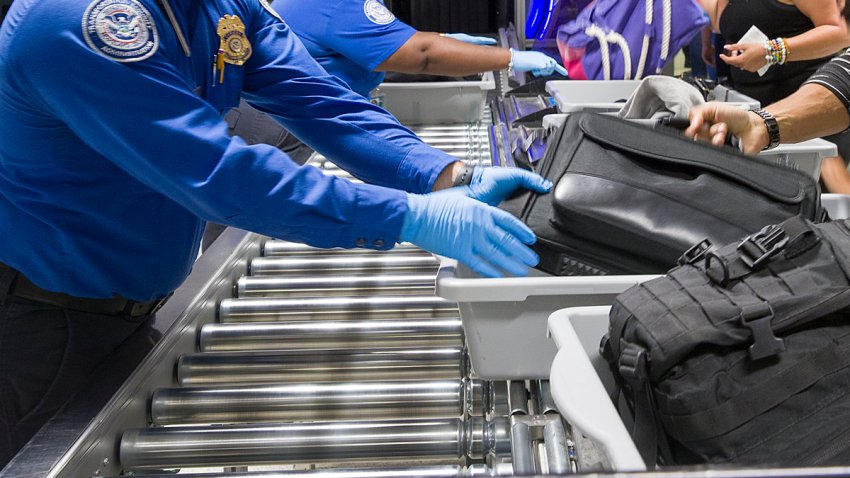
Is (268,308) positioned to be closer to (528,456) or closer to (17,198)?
(17,198)

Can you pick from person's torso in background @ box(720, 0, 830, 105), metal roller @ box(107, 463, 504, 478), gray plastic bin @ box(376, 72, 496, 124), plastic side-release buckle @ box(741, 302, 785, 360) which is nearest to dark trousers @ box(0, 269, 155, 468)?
metal roller @ box(107, 463, 504, 478)

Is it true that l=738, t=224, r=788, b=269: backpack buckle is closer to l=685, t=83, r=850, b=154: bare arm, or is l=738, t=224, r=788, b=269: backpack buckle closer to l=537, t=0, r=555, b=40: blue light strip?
l=685, t=83, r=850, b=154: bare arm

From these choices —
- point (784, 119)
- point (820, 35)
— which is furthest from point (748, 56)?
point (784, 119)

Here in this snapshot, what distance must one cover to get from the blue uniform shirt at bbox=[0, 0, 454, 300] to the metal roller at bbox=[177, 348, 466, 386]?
7.0 inches

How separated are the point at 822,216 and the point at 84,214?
1209 mm

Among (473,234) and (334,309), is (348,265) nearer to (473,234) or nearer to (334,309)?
(334,309)

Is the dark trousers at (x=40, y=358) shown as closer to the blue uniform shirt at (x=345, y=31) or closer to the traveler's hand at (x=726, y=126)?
the traveler's hand at (x=726, y=126)

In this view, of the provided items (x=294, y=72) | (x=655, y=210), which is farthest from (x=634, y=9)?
(x=655, y=210)

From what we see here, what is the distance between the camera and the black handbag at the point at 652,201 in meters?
1.00

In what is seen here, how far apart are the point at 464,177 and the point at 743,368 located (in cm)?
83

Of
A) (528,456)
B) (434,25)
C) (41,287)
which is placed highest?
(434,25)

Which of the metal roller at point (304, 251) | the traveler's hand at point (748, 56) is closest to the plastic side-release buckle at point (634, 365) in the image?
the metal roller at point (304, 251)

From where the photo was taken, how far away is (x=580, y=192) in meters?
1.07

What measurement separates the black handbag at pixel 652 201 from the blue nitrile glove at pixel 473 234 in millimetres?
54
